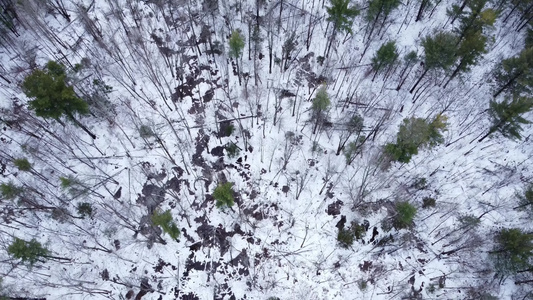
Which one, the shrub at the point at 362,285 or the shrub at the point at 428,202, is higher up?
the shrub at the point at 428,202

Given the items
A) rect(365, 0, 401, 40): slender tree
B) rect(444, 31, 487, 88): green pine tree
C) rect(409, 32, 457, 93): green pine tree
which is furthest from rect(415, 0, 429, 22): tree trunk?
rect(444, 31, 487, 88): green pine tree

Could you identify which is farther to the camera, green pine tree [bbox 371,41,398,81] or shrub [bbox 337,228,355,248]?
green pine tree [bbox 371,41,398,81]

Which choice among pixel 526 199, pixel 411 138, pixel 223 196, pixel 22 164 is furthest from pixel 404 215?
pixel 22 164

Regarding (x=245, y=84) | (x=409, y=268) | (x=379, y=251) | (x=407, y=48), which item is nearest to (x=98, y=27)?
(x=245, y=84)

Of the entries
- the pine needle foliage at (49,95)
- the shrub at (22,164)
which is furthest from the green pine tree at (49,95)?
the shrub at (22,164)

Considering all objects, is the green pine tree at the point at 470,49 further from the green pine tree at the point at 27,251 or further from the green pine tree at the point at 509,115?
the green pine tree at the point at 27,251

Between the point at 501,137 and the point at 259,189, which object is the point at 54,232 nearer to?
the point at 259,189

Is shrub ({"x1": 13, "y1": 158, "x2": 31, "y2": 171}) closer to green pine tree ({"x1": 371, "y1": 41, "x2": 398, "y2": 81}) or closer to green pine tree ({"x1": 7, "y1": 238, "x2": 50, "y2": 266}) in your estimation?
green pine tree ({"x1": 7, "y1": 238, "x2": 50, "y2": 266})
